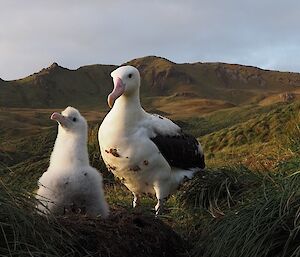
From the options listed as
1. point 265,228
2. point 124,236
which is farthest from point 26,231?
point 265,228

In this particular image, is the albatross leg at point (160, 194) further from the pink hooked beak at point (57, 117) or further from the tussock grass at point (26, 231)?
the tussock grass at point (26, 231)

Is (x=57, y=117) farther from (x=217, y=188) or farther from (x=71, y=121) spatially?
(x=217, y=188)

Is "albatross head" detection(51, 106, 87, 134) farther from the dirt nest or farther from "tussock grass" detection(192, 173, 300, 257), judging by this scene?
"tussock grass" detection(192, 173, 300, 257)

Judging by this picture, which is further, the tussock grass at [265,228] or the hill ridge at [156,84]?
the hill ridge at [156,84]

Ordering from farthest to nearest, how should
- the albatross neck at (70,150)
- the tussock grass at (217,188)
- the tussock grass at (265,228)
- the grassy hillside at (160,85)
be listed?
the grassy hillside at (160,85) → the tussock grass at (217,188) → the albatross neck at (70,150) → the tussock grass at (265,228)

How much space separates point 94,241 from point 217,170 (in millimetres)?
2610

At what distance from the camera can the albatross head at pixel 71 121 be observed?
5484mm

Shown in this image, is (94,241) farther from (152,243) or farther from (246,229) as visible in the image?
(246,229)

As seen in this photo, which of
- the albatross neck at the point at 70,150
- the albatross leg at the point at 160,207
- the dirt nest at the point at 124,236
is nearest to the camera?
the dirt nest at the point at 124,236

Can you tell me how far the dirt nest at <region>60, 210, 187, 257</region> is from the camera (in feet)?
13.2

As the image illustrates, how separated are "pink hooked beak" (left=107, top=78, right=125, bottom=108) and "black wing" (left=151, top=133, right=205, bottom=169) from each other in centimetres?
55

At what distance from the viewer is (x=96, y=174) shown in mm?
5051

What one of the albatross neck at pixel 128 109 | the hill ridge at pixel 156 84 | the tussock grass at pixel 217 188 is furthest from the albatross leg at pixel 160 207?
the hill ridge at pixel 156 84

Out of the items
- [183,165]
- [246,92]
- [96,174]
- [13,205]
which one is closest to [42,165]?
[183,165]
